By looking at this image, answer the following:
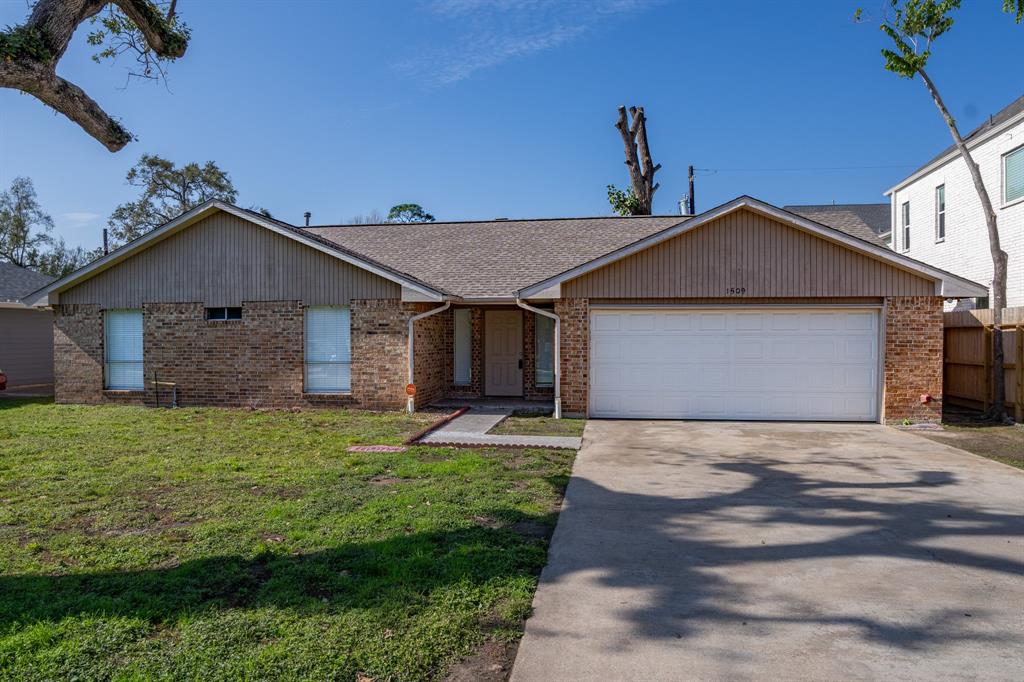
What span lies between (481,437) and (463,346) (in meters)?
5.83

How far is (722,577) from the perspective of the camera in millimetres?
4750

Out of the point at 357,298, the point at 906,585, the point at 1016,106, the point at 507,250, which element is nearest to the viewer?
the point at 906,585

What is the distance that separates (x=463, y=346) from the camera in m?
16.1

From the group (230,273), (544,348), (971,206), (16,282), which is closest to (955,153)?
(971,206)

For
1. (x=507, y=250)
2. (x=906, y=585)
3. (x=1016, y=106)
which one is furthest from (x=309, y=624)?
(x=1016, y=106)

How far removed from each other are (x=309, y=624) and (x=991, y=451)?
9939mm

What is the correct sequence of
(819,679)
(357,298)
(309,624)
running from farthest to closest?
(357,298), (309,624), (819,679)

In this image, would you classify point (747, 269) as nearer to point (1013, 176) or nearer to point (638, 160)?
point (1013, 176)

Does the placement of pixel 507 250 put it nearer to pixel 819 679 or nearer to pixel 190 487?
pixel 190 487

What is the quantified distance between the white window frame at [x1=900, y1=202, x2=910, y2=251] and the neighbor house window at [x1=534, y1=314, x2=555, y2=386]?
1308 centimetres

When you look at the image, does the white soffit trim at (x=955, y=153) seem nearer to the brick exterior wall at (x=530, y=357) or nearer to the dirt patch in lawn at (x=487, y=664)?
the brick exterior wall at (x=530, y=357)

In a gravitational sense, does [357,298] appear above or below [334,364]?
above

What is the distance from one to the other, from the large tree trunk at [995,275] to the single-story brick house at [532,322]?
4.72 ft

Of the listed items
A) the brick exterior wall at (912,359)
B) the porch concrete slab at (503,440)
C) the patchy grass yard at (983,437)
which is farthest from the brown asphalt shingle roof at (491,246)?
the patchy grass yard at (983,437)
